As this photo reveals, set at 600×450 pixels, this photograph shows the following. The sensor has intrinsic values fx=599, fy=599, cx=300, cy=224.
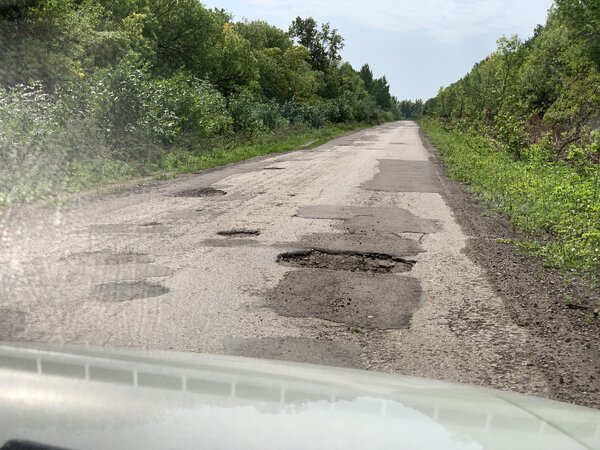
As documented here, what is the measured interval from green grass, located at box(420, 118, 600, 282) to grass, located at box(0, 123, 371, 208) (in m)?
7.31

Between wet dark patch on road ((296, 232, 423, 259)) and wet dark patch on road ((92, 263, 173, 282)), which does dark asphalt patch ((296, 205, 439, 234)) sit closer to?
wet dark patch on road ((296, 232, 423, 259))

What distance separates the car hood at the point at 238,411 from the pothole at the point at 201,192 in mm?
9389

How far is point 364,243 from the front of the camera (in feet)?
24.8

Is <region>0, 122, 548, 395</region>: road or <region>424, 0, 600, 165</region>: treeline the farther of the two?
<region>424, 0, 600, 165</region>: treeline

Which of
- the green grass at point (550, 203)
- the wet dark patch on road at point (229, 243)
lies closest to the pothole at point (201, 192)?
the wet dark patch on road at point (229, 243)

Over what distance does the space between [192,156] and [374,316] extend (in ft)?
45.3

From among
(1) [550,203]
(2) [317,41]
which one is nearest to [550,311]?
(1) [550,203]

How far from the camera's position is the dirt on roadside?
12.9ft

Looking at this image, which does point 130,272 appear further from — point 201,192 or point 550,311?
point 201,192

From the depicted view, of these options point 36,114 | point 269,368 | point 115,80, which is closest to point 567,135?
point 115,80

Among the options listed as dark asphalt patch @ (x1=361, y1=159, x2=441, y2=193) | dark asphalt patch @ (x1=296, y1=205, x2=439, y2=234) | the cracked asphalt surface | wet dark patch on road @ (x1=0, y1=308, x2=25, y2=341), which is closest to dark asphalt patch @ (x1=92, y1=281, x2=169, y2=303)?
the cracked asphalt surface

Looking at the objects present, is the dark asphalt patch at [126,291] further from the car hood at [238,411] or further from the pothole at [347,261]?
the car hood at [238,411]

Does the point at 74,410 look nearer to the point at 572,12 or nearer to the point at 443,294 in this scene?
the point at 443,294

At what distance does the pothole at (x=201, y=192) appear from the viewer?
11.6 metres
